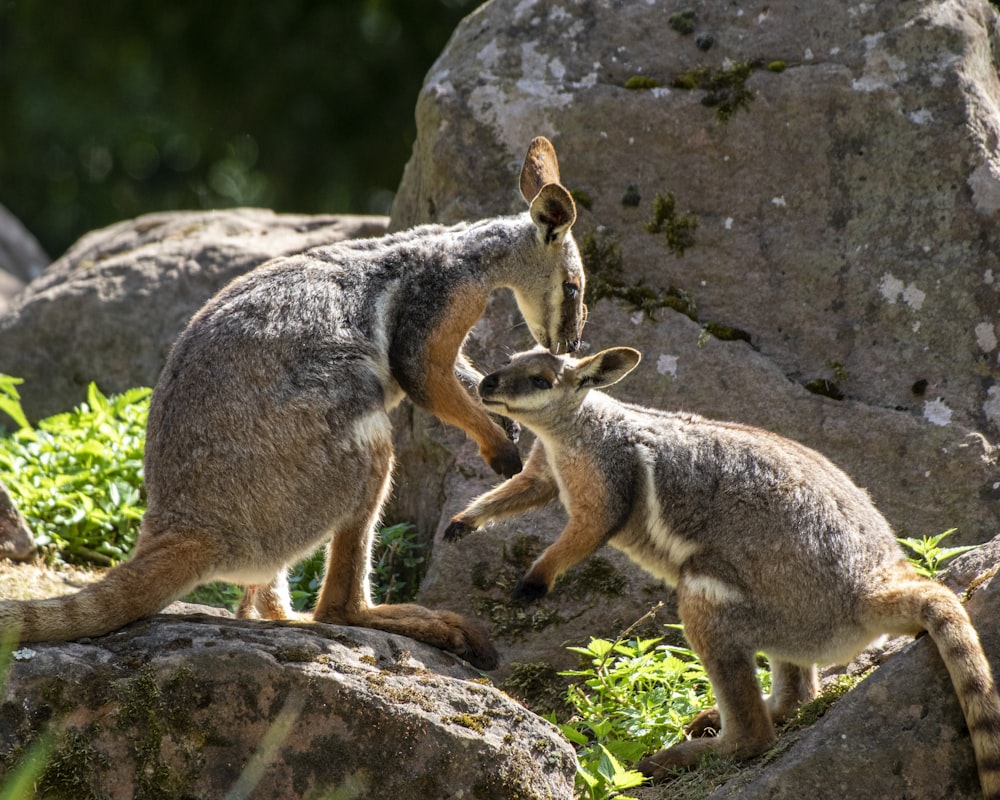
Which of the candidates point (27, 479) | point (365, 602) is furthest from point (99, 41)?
point (365, 602)

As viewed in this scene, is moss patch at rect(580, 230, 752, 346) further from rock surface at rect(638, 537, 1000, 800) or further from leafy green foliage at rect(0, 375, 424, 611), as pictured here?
rock surface at rect(638, 537, 1000, 800)

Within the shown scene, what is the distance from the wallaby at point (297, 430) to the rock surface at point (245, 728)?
0.94 feet

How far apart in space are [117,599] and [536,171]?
3433mm

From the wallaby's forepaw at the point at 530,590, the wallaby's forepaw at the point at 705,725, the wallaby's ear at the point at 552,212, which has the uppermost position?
the wallaby's ear at the point at 552,212

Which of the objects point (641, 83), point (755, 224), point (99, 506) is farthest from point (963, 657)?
point (99, 506)

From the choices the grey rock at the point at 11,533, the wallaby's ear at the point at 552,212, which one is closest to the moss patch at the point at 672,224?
the wallaby's ear at the point at 552,212

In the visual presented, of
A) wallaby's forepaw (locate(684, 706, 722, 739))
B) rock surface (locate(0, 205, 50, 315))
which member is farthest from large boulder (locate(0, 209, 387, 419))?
rock surface (locate(0, 205, 50, 315))

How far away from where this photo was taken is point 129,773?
4895 mm

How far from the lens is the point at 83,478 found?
27.4ft

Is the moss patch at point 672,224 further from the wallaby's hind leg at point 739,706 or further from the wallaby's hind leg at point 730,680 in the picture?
the wallaby's hind leg at point 739,706

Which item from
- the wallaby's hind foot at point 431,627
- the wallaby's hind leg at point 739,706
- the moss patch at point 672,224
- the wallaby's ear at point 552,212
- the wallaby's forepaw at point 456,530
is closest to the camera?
the wallaby's hind leg at point 739,706

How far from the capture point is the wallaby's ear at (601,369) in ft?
20.6

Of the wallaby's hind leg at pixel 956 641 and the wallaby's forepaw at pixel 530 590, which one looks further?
the wallaby's forepaw at pixel 530 590

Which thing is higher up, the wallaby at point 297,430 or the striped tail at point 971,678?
the wallaby at point 297,430
